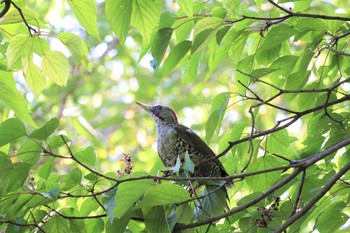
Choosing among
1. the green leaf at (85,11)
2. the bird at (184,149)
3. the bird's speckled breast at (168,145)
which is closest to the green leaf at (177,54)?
the green leaf at (85,11)

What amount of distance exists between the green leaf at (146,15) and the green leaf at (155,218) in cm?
59

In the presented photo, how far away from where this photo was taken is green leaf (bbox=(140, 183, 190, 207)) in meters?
1.75

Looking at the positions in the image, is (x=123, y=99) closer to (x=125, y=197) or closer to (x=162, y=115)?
(x=162, y=115)

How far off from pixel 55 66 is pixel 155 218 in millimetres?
794

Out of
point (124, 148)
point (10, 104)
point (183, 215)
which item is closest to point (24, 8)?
point (10, 104)

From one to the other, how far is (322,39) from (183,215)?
89 cm

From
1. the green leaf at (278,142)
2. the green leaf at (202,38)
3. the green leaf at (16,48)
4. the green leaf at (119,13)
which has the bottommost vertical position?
the green leaf at (278,142)

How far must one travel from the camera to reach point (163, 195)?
70.1 inches

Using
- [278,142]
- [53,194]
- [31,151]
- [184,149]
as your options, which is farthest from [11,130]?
[184,149]

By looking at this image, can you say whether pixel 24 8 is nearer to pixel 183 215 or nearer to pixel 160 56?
pixel 160 56

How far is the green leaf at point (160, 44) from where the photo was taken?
219 centimetres

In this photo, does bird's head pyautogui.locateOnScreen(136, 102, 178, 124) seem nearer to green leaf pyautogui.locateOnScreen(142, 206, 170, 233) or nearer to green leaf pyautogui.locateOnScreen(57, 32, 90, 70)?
green leaf pyautogui.locateOnScreen(57, 32, 90, 70)

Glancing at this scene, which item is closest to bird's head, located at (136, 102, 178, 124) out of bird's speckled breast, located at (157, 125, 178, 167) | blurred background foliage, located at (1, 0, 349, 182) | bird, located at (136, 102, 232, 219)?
bird, located at (136, 102, 232, 219)

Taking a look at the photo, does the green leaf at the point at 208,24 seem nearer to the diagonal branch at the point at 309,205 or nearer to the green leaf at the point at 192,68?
the green leaf at the point at 192,68
